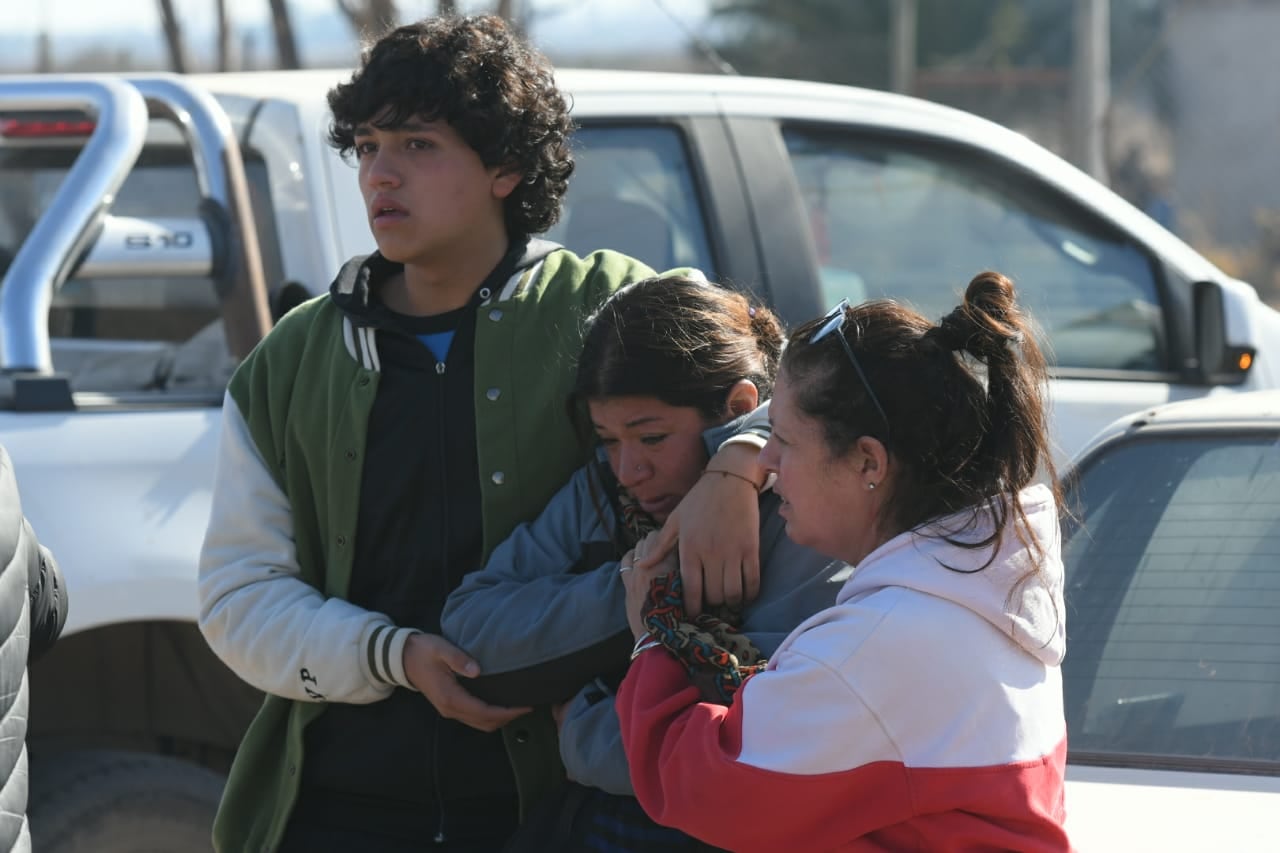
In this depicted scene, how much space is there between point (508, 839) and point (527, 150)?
99 cm

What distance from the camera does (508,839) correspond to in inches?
96.3

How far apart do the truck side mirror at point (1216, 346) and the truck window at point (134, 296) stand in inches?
92.8

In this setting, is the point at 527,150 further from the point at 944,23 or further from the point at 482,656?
the point at 944,23

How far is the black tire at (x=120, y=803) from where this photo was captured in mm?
3506

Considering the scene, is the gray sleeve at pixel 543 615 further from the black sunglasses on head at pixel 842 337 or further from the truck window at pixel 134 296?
the truck window at pixel 134 296

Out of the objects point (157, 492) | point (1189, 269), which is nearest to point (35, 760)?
point (157, 492)

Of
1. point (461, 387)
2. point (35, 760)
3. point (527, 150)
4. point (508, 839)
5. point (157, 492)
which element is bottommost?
point (35, 760)

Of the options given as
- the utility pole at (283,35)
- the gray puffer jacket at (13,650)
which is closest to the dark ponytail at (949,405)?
the gray puffer jacket at (13,650)

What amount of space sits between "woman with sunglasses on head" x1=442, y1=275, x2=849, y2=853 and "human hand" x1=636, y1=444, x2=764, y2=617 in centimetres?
2

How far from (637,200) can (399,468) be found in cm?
195

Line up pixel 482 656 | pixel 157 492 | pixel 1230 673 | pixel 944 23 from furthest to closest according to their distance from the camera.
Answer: pixel 944 23 < pixel 157 492 < pixel 1230 673 < pixel 482 656

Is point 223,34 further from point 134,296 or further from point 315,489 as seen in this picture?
point 315,489

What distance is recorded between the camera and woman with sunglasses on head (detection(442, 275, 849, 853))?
2.20 metres

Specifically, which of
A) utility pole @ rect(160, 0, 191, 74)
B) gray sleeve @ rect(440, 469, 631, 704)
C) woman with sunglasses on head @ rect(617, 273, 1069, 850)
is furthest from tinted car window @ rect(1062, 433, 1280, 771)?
utility pole @ rect(160, 0, 191, 74)
